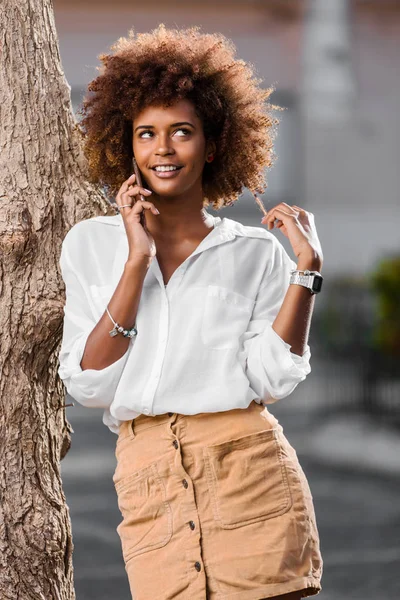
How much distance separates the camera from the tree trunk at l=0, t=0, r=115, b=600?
2789 mm

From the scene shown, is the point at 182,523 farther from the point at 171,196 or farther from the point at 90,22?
the point at 90,22

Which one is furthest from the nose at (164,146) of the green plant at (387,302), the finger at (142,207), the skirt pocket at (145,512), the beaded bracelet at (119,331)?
the green plant at (387,302)

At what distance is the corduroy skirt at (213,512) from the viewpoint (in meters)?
2.31

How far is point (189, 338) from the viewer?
2.40 meters

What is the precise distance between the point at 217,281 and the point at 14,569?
102 cm

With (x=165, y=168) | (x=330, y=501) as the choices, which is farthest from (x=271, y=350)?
(x=330, y=501)

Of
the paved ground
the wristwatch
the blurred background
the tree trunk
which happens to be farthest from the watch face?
the blurred background

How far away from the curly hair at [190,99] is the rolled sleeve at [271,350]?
0.83 feet

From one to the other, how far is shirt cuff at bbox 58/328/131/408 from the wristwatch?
43 cm

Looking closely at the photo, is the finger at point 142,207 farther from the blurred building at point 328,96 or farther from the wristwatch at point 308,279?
the blurred building at point 328,96

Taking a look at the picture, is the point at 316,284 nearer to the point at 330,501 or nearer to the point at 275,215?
the point at 275,215

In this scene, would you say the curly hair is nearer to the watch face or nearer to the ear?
the ear

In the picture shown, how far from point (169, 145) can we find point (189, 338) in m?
0.47

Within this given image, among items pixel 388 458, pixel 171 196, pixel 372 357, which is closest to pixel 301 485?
pixel 171 196
